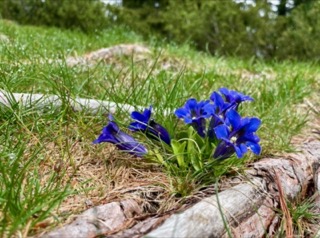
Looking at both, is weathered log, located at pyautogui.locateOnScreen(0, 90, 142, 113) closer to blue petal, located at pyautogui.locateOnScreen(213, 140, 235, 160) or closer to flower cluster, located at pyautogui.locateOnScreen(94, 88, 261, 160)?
flower cluster, located at pyautogui.locateOnScreen(94, 88, 261, 160)

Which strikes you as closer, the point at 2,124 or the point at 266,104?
the point at 2,124

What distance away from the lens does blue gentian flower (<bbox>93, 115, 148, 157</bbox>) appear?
6.42 feet

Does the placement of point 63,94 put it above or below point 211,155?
above

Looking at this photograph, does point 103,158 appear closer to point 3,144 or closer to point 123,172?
point 123,172

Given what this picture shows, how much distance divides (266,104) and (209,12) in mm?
5787

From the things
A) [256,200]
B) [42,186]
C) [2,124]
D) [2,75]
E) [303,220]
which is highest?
[2,75]

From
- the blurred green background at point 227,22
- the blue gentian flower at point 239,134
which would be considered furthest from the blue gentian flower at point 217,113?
the blurred green background at point 227,22

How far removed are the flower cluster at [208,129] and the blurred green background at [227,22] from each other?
506 cm

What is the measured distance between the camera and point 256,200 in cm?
187

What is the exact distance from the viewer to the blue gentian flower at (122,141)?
1957mm

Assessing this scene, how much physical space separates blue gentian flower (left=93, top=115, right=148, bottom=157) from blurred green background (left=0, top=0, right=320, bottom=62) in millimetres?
5119

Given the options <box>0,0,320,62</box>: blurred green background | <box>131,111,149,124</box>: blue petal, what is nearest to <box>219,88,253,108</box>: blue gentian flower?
<box>131,111,149,124</box>: blue petal

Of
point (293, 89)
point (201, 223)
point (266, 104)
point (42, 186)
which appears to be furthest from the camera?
point (293, 89)

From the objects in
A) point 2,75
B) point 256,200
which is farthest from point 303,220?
point 2,75
